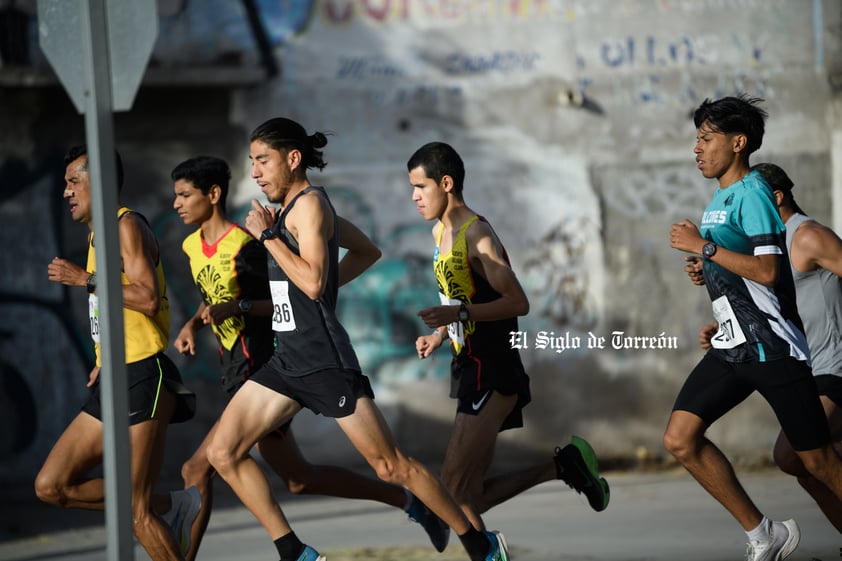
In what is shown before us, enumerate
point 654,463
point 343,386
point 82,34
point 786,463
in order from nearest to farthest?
point 82,34 < point 343,386 < point 786,463 < point 654,463

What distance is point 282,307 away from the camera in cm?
588

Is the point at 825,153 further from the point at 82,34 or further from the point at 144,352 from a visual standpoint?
the point at 82,34

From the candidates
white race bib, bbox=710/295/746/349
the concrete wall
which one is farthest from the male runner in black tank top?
the concrete wall

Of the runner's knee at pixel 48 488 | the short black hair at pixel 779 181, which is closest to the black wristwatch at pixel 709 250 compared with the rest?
the short black hair at pixel 779 181

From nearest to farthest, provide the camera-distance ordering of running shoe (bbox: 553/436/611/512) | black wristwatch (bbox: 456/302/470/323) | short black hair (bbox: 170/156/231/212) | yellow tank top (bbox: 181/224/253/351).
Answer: black wristwatch (bbox: 456/302/470/323)
yellow tank top (bbox: 181/224/253/351)
short black hair (bbox: 170/156/231/212)
running shoe (bbox: 553/436/611/512)

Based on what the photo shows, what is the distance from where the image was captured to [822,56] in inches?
421

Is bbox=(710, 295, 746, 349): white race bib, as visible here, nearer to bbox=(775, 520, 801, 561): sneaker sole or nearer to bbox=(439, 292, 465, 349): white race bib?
bbox=(775, 520, 801, 561): sneaker sole

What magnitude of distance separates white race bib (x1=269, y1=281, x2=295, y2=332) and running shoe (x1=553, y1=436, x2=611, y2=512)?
1.82 meters

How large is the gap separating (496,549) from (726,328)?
1465mm

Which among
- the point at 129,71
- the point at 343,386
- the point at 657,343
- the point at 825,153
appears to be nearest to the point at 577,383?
the point at 657,343

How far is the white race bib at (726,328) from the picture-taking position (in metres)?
5.86

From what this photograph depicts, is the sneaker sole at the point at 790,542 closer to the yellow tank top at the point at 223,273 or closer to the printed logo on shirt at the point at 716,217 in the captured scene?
the printed logo on shirt at the point at 716,217

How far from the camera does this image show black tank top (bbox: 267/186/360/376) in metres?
5.77

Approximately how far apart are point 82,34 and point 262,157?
1415 mm
